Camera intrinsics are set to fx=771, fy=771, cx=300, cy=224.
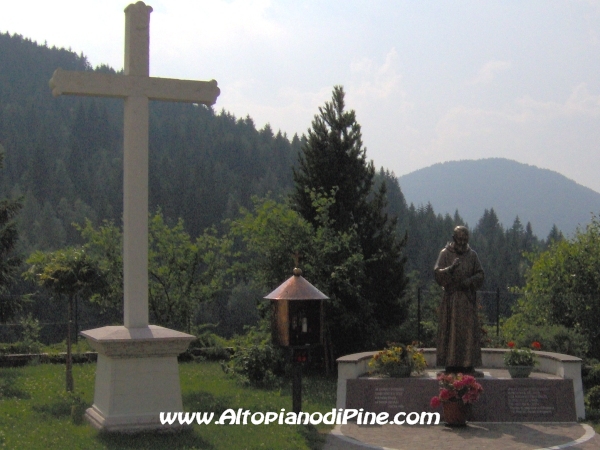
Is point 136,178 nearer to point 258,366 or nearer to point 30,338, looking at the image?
point 258,366

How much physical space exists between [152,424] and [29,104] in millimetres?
114431

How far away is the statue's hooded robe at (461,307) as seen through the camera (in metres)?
12.4

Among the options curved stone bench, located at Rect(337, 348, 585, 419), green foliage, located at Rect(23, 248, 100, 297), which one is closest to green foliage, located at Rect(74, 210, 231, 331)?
green foliage, located at Rect(23, 248, 100, 297)

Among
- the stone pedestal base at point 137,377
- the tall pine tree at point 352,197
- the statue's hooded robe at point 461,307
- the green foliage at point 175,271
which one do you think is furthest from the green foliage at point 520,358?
the green foliage at point 175,271

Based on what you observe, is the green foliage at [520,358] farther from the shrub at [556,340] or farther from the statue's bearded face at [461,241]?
the shrub at [556,340]

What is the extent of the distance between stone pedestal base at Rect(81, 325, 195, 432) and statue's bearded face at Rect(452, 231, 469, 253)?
200 inches

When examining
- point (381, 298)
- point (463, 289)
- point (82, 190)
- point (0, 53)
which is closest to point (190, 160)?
point (82, 190)

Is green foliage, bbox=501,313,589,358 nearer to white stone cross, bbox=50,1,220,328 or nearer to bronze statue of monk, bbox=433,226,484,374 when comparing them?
bronze statue of monk, bbox=433,226,484,374

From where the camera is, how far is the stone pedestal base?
920cm

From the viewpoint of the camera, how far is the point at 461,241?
12453 mm

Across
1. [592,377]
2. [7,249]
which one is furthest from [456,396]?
[7,249]

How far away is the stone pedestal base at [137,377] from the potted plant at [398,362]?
14.2 ft

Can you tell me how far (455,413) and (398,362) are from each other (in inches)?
72.5

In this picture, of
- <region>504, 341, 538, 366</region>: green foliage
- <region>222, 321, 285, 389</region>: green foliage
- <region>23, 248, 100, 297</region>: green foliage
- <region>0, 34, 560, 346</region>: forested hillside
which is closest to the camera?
<region>504, 341, 538, 366</region>: green foliage
